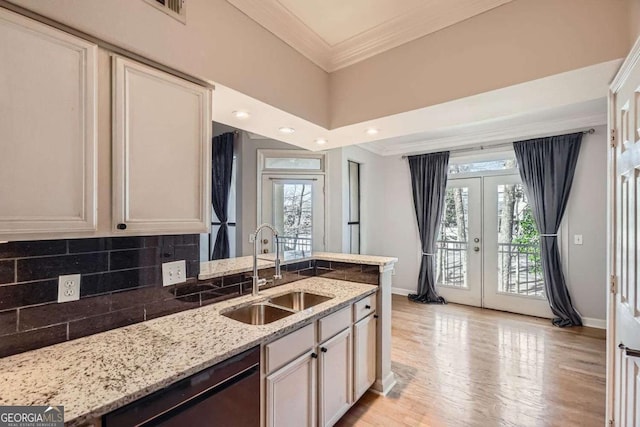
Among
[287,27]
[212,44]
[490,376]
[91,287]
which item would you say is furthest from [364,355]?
[287,27]

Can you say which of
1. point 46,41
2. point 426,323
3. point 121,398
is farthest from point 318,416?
point 426,323

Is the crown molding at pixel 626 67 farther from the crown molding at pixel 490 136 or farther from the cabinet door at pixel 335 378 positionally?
the crown molding at pixel 490 136

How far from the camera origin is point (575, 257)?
372 cm

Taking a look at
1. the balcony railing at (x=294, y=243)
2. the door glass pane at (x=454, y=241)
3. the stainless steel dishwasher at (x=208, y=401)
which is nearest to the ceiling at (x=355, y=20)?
the stainless steel dishwasher at (x=208, y=401)

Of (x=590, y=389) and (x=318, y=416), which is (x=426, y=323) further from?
(x=318, y=416)

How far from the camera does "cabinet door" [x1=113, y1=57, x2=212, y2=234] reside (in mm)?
1271

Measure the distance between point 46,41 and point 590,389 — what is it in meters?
4.17

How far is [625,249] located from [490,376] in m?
1.77

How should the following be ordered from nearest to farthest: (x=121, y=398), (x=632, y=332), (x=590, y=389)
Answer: (x=121, y=398)
(x=632, y=332)
(x=590, y=389)

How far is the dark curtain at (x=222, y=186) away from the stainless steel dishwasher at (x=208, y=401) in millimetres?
3178

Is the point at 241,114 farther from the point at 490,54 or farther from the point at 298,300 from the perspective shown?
the point at 490,54

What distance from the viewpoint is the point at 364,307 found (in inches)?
88.0

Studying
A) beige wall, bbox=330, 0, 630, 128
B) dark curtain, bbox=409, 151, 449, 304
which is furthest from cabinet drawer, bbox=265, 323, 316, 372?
dark curtain, bbox=409, 151, 449, 304

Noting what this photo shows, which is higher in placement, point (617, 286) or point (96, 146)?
point (96, 146)
